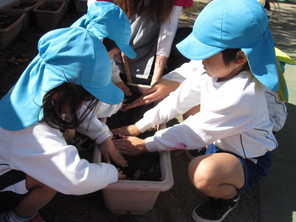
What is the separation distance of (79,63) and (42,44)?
0.54 ft

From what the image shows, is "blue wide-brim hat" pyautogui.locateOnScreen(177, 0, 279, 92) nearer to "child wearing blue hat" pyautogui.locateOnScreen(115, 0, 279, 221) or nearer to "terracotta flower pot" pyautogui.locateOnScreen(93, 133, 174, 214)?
"child wearing blue hat" pyautogui.locateOnScreen(115, 0, 279, 221)

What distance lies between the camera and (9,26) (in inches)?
107

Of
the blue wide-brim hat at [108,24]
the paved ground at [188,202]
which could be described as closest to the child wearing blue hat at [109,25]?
the blue wide-brim hat at [108,24]

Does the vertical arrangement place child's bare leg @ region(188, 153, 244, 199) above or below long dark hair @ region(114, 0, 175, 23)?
below

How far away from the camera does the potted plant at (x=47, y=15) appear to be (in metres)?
3.22

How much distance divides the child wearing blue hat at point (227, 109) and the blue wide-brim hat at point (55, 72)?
448mm

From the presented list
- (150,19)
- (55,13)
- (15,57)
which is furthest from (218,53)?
(55,13)

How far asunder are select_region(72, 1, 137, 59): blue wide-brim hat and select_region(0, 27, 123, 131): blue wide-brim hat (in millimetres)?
464

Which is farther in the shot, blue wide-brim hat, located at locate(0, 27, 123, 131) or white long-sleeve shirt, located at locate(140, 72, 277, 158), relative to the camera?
white long-sleeve shirt, located at locate(140, 72, 277, 158)

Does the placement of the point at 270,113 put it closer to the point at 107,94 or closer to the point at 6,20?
the point at 107,94

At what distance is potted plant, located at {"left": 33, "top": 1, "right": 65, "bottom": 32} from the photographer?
3223 millimetres

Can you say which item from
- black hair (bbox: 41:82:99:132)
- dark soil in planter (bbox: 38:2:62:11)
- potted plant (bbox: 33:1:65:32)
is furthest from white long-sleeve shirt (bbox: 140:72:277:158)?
dark soil in planter (bbox: 38:2:62:11)

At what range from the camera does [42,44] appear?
3.33 ft

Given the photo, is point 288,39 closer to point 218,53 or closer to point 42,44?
point 218,53
